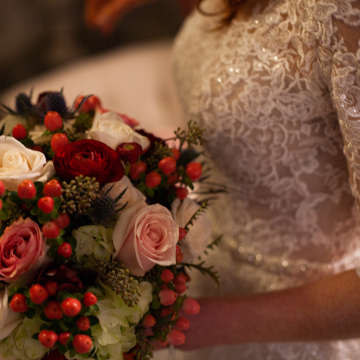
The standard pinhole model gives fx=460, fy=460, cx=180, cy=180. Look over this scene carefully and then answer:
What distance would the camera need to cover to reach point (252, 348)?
898 millimetres

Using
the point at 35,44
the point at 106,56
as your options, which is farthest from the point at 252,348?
the point at 35,44

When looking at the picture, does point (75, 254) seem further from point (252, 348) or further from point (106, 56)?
point (106, 56)

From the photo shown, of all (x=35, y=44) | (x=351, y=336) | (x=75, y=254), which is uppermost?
(x=75, y=254)

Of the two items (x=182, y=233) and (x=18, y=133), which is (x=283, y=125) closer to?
(x=182, y=233)

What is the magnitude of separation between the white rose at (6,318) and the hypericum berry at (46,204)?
0.12 metres

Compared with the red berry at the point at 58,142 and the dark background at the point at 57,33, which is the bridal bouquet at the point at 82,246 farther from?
the dark background at the point at 57,33

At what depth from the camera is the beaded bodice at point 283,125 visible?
67 centimetres

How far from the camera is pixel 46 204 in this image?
55 centimetres

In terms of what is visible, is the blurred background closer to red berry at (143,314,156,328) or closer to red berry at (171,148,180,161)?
red berry at (171,148,180,161)

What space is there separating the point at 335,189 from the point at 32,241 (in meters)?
0.56

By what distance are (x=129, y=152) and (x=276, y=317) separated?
1.29 feet

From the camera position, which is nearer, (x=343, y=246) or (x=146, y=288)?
(x=146, y=288)

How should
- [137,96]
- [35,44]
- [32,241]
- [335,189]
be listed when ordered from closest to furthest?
[32,241] → [335,189] → [137,96] → [35,44]

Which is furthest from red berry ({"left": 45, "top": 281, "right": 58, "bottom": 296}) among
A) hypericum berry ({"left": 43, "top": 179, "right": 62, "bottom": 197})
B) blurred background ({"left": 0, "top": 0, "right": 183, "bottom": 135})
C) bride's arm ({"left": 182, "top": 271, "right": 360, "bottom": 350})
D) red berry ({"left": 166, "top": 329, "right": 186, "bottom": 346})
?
blurred background ({"left": 0, "top": 0, "right": 183, "bottom": 135})
